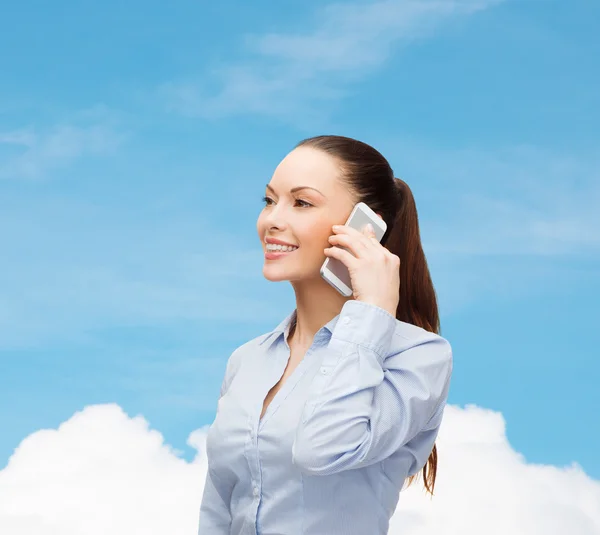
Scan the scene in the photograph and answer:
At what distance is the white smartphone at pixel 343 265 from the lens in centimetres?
324

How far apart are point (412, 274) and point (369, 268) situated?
578mm

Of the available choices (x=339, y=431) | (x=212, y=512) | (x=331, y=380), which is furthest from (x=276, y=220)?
(x=212, y=512)

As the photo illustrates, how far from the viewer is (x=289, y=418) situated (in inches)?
122

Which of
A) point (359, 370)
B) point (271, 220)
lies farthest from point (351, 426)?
point (271, 220)

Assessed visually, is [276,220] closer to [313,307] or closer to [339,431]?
[313,307]

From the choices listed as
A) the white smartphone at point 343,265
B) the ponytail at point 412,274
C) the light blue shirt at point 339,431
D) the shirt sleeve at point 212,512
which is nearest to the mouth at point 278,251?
the white smartphone at point 343,265

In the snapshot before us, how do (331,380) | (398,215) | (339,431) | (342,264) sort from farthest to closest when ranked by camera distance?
1. (398,215)
2. (342,264)
3. (331,380)
4. (339,431)

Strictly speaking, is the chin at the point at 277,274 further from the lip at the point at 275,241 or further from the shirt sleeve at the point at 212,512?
the shirt sleeve at the point at 212,512

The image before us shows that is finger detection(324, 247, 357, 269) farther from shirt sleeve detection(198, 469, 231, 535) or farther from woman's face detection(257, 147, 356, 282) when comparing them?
shirt sleeve detection(198, 469, 231, 535)

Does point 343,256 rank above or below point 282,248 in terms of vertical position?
below

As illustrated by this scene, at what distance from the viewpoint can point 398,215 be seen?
355 centimetres

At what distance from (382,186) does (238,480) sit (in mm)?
1322

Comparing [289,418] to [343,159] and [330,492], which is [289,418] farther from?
[343,159]

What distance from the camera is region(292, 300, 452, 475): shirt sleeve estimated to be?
2.84 m
